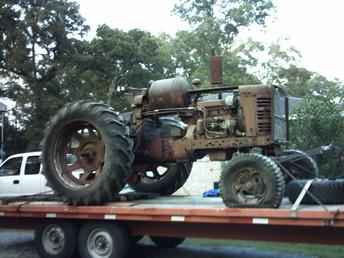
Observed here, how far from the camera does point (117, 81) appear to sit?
26250 mm

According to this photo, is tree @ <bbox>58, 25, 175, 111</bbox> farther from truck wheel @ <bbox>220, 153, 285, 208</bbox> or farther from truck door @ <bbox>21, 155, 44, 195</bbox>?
truck wheel @ <bbox>220, 153, 285, 208</bbox>

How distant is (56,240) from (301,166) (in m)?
4.03

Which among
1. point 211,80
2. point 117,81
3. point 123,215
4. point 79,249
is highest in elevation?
point 117,81

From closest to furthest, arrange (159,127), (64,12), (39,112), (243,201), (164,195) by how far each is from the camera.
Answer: (243,201)
(159,127)
(164,195)
(39,112)
(64,12)

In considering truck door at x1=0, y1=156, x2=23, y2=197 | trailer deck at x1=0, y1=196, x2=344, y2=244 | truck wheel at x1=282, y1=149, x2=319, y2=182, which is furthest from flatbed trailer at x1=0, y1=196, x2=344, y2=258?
truck door at x1=0, y1=156, x2=23, y2=197

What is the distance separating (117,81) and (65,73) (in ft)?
8.60

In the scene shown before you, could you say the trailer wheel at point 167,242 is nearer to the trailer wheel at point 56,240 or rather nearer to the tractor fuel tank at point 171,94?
the trailer wheel at point 56,240

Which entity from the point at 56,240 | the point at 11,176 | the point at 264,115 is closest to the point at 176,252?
the point at 56,240

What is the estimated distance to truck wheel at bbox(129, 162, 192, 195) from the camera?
32.9 feet

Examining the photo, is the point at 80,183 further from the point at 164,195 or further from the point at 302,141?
the point at 302,141

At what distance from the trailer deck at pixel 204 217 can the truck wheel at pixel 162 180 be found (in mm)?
971

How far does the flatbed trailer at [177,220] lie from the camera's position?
253 inches

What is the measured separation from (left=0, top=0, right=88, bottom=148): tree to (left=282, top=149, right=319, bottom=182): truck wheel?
17026mm

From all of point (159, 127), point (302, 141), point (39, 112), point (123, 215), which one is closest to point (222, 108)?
point (159, 127)
